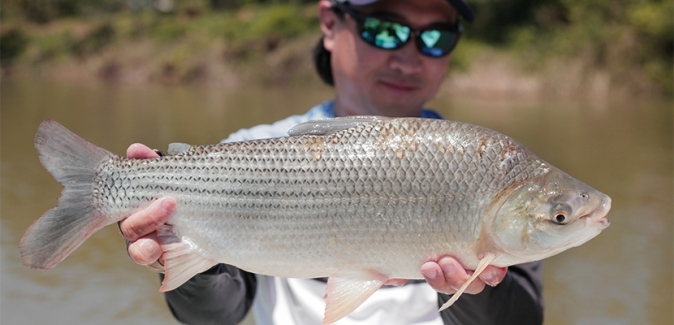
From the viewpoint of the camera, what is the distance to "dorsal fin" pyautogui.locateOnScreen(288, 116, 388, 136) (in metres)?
2.55

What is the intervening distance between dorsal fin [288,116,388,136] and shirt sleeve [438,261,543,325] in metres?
0.81

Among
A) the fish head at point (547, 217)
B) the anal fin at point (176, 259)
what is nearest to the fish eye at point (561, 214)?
the fish head at point (547, 217)

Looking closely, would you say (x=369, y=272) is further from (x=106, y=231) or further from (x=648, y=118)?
(x=648, y=118)

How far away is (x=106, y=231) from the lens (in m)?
8.21

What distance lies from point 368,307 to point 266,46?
33539mm

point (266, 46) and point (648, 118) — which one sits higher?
point (266, 46)

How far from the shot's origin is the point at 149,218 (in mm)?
2436

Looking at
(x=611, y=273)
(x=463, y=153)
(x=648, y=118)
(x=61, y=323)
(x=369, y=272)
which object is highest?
(x=463, y=153)

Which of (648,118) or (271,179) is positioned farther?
(648,118)

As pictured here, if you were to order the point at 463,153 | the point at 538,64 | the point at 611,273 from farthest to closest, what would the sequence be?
the point at 538,64 < the point at 611,273 < the point at 463,153

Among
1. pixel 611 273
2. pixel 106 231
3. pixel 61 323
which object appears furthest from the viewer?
pixel 106 231

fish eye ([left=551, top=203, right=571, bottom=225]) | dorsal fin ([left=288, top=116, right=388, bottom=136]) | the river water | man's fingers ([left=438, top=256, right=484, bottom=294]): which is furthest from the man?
the river water

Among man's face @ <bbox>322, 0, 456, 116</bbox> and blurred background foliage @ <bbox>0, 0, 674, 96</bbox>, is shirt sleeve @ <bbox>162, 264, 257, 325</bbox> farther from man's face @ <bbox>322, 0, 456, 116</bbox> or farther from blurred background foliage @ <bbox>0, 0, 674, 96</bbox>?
blurred background foliage @ <bbox>0, 0, 674, 96</bbox>

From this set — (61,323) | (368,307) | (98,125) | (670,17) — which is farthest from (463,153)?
(670,17)
